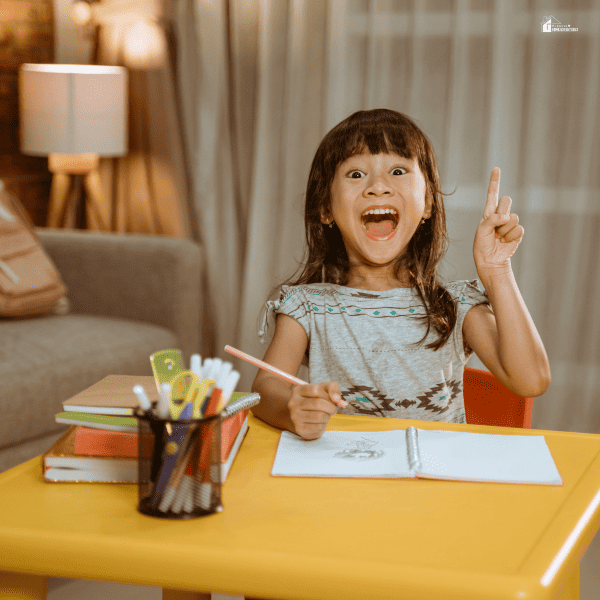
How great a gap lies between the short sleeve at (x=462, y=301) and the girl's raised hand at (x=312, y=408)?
1.38 ft

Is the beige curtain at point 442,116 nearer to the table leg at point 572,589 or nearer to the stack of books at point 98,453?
the table leg at point 572,589

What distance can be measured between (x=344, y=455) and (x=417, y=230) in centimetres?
62

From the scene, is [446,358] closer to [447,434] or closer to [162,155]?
[447,434]

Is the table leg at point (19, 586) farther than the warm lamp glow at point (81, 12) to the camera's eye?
No

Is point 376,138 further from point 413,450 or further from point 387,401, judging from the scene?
point 413,450

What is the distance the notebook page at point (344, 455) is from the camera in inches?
31.3

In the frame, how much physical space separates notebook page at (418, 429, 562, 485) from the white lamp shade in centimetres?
206

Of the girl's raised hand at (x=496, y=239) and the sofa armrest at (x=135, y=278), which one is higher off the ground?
the girl's raised hand at (x=496, y=239)

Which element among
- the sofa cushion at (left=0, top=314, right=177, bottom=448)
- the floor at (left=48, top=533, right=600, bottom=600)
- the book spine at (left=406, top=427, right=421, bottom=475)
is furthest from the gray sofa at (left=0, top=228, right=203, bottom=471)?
the book spine at (left=406, top=427, right=421, bottom=475)

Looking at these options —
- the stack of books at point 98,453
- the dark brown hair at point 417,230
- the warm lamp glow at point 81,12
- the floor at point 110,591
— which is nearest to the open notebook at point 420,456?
the stack of books at point 98,453

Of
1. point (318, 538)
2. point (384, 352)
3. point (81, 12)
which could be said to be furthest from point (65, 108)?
point (318, 538)

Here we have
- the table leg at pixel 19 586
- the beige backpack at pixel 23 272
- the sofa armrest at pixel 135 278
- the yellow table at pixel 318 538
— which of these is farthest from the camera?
the sofa armrest at pixel 135 278

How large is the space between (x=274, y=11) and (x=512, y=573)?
250 cm

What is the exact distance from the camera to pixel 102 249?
2.30m
